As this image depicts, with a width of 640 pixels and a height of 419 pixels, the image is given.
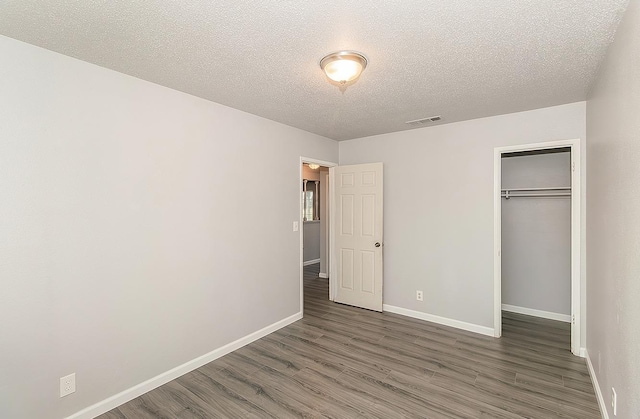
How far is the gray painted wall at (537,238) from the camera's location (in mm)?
3998

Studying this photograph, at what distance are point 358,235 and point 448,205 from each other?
4.41 ft

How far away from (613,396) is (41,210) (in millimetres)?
3802

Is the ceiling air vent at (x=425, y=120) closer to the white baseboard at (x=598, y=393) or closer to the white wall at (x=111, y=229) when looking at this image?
the white wall at (x=111, y=229)

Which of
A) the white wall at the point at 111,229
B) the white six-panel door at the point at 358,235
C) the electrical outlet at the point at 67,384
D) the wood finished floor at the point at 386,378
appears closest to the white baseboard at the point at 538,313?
the wood finished floor at the point at 386,378

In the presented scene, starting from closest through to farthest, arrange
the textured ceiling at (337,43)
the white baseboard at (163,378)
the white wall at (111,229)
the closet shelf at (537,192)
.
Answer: the textured ceiling at (337,43)
the white wall at (111,229)
the white baseboard at (163,378)
the closet shelf at (537,192)

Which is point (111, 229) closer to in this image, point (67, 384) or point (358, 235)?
point (67, 384)

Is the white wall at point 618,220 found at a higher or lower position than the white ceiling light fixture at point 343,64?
lower

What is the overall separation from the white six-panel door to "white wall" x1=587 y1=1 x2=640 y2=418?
7.68 feet

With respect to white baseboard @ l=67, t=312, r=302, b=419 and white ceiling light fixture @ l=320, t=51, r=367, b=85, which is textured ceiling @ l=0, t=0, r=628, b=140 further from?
white baseboard @ l=67, t=312, r=302, b=419

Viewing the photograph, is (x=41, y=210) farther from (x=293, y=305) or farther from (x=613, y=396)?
(x=613, y=396)

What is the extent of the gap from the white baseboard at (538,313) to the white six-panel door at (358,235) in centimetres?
187

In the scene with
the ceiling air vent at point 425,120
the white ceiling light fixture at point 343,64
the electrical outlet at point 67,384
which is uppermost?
the ceiling air vent at point 425,120

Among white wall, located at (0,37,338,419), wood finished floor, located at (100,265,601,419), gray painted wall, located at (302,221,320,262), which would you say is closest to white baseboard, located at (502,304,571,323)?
wood finished floor, located at (100,265,601,419)

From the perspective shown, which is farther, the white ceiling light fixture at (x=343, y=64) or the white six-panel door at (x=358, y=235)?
the white six-panel door at (x=358, y=235)
